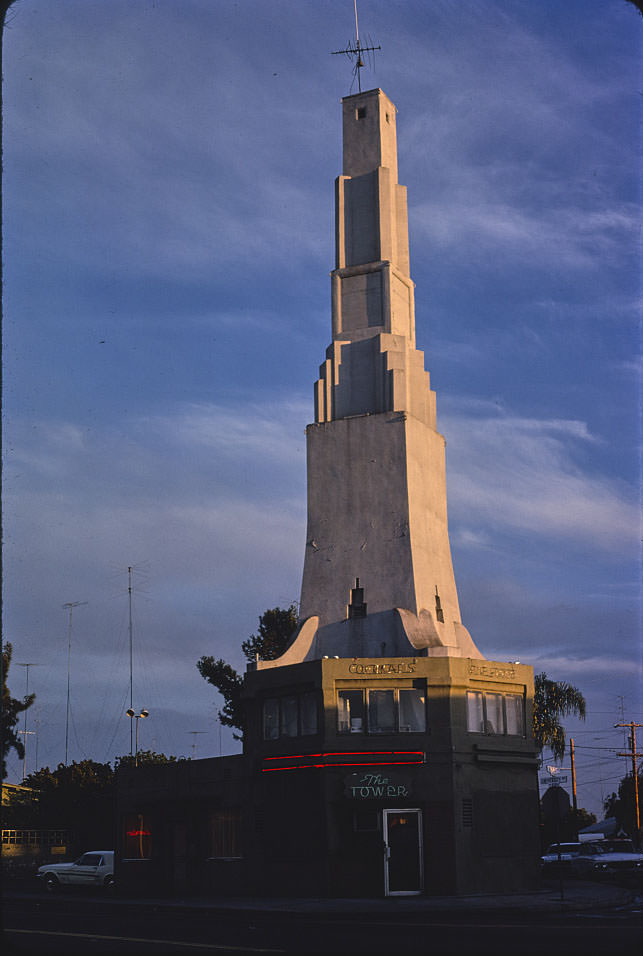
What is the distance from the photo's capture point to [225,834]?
4172 centimetres

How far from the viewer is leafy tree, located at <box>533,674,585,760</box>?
6231 centimetres

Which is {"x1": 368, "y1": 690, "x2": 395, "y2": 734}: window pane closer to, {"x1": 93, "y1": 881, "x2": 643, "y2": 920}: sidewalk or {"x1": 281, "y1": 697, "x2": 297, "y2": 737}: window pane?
{"x1": 281, "y1": 697, "x2": 297, "y2": 737}: window pane

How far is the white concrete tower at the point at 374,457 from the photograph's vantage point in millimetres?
43463

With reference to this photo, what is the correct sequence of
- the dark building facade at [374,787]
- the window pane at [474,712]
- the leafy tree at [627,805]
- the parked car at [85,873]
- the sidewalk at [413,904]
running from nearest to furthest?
1. the sidewalk at [413,904]
2. the dark building facade at [374,787]
3. the window pane at [474,712]
4. the parked car at [85,873]
5. the leafy tree at [627,805]

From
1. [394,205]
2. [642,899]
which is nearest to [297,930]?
[642,899]

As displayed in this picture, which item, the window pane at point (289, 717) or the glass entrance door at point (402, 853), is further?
the window pane at point (289, 717)

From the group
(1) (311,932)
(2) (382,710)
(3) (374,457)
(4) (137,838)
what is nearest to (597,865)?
(2) (382,710)

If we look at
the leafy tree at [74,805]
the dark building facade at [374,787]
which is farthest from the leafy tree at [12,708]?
the dark building facade at [374,787]

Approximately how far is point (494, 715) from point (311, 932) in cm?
1803

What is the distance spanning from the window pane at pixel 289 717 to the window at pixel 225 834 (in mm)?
3767

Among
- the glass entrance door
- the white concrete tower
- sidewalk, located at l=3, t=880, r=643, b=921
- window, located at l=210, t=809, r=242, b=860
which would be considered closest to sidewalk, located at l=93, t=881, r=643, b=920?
sidewalk, located at l=3, t=880, r=643, b=921

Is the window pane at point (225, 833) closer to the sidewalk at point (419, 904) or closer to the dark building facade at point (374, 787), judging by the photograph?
the dark building facade at point (374, 787)

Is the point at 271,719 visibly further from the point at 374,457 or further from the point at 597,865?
the point at 597,865

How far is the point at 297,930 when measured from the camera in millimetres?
24344
